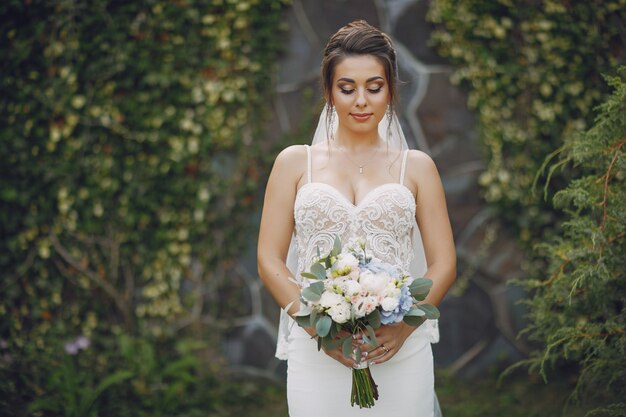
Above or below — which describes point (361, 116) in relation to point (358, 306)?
above

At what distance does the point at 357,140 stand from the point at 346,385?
3.46 ft

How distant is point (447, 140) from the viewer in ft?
15.8

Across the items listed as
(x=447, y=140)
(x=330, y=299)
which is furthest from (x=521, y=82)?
(x=330, y=299)

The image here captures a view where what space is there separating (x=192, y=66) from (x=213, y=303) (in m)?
1.73

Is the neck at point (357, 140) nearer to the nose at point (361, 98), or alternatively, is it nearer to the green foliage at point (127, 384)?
the nose at point (361, 98)

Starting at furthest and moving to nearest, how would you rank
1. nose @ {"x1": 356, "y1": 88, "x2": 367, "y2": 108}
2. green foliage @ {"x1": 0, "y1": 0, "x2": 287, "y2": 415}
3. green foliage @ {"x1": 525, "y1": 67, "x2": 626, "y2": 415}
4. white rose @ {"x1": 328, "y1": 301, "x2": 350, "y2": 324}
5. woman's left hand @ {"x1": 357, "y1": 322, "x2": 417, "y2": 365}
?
green foliage @ {"x1": 0, "y1": 0, "x2": 287, "y2": 415}, green foliage @ {"x1": 525, "y1": 67, "x2": 626, "y2": 415}, nose @ {"x1": 356, "y1": 88, "x2": 367, "y2": 108}, woman's left hand @ {"x1": 357, "y1": 322, "x2": 417, "y2": 365}, white rose @ {"x1": 328, "y1": 301, "x2": 350, "y2": 324}

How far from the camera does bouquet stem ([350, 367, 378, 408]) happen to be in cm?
257

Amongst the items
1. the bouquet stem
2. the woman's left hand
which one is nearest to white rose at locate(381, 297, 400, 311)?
the woman's left hand

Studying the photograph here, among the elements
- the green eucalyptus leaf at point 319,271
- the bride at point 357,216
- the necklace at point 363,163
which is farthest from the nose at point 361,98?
the green eucalyptus leaf at point 319,271

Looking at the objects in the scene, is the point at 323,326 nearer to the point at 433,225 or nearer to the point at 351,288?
the point at 351,288

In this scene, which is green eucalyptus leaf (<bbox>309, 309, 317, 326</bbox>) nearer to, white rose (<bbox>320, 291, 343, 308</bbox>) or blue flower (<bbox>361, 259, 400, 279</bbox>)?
white rose (<bbox>320, 291, 343, 308</bbox>)

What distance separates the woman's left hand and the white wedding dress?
0.48 feet

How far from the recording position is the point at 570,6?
14.7ft

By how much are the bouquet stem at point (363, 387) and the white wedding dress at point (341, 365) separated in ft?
0.61
